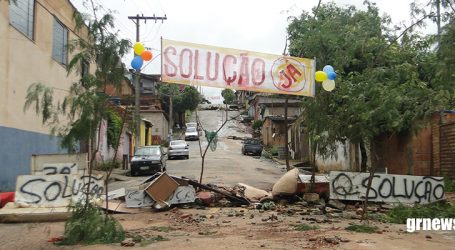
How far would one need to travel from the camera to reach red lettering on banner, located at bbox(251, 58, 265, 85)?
433 inches

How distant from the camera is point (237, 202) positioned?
13.4m

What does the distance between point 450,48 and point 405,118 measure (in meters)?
2.54

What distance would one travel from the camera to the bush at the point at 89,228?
26.1 feet

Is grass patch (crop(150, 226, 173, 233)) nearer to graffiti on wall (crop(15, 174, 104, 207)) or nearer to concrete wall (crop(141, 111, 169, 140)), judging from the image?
graffiti on wall (crop(15, 174, 104, 207))

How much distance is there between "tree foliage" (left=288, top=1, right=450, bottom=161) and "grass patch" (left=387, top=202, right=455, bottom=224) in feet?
5.85

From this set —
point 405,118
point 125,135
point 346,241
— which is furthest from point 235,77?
point 125,135

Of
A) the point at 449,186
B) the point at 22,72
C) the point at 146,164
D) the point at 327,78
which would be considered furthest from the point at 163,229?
the point at 146,164

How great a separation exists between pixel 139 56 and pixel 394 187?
6867 mm

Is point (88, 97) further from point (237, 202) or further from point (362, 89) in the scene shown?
point (237, 202)

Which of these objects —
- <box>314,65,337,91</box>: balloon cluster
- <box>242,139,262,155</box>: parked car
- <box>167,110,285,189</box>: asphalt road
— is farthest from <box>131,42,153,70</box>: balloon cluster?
<box>242,139,262,155</box>: parked car

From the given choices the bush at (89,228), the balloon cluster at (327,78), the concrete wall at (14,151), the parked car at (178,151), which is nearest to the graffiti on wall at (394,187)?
the balloon cluster at (327,78)

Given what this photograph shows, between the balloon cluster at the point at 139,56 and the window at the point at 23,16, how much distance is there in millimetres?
8772

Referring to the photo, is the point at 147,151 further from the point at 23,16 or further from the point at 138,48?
the point at 138,48

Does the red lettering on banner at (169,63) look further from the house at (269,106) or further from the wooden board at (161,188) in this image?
the house at (269,106)
